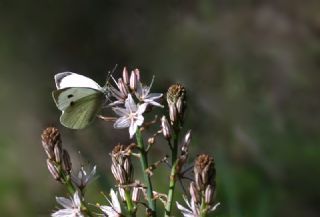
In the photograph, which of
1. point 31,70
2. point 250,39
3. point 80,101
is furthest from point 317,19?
point 80,101

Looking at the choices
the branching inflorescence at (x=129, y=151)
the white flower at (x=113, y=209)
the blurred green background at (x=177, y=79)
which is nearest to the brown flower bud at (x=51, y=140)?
the branching inflorescence at (x=129, y=151)

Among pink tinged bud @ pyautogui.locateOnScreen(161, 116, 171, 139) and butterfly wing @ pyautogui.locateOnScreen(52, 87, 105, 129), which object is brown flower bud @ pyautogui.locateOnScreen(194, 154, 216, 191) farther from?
butterfly wing @ pyautogui.locateOnScreen(52, 87, 105, 129)

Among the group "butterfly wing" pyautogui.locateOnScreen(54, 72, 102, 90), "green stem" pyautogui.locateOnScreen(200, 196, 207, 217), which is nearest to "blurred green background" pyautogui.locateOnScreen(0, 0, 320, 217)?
"butterfly wing" pyautogui.locateOnScreen(54, 72, 102, 90)

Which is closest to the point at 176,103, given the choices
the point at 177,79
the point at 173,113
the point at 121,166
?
the point at 173,113

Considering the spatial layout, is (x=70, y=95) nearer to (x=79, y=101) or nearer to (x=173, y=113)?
(x=79, y=101)

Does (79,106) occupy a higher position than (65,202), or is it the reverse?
(79,106)

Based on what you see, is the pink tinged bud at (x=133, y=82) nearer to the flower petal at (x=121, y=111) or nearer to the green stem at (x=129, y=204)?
the flower petal at (x=121, y=111)

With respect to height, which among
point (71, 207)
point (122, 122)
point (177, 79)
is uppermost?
point (177, 79)
